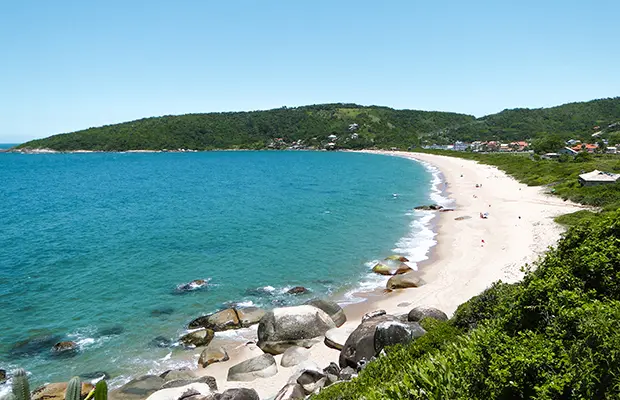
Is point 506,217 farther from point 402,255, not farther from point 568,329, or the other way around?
point 568,329

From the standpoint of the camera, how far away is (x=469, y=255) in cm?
3128

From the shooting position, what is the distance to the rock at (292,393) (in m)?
13.5

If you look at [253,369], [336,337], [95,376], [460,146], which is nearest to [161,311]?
[95,376]

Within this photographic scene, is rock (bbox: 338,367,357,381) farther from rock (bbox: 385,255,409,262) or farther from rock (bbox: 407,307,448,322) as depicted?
rock (bbox: 385,255,409,262)

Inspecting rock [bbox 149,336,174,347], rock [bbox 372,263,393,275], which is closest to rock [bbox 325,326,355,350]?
rock [bbox 149,336,174,347]

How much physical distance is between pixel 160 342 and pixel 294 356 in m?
7.26

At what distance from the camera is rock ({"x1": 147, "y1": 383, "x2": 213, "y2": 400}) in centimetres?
1377

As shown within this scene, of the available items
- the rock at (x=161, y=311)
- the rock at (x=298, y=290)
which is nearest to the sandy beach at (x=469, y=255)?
the rock at (x=298, y=290)

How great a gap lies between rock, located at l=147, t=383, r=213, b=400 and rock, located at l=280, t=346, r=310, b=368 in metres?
4.15

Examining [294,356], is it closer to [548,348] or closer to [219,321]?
[219,321]

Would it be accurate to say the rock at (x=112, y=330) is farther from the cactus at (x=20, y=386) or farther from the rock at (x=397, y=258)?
the rock at (x=397, y=258)

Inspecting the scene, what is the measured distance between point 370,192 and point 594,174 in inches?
1229

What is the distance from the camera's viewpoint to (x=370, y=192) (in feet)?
219

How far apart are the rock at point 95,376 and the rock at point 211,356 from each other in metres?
3.99
